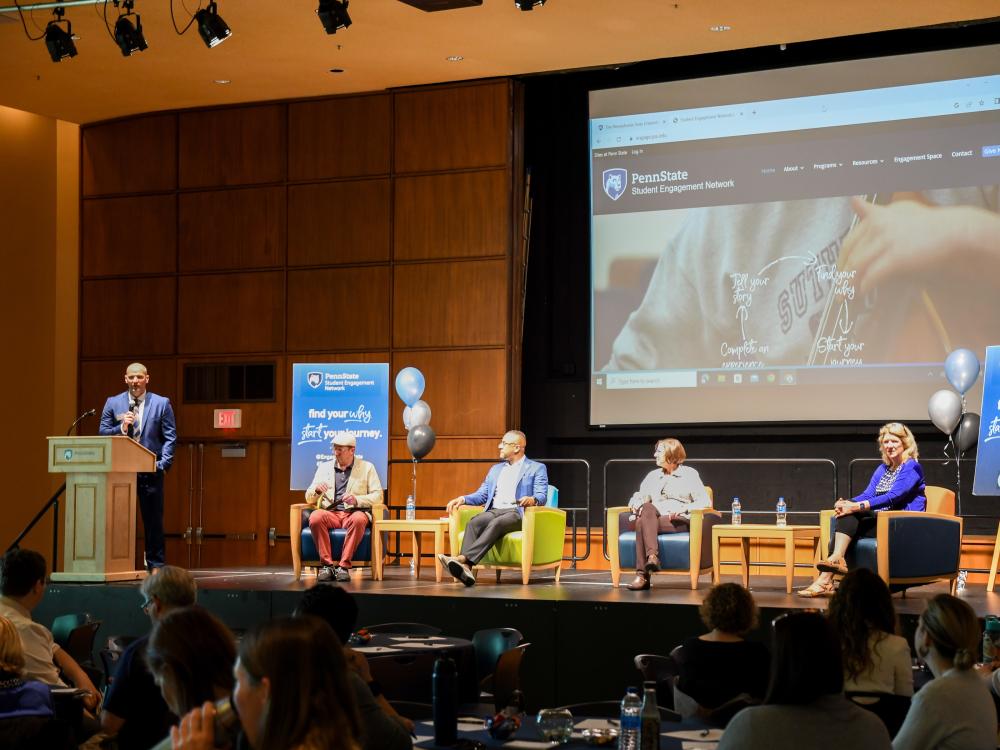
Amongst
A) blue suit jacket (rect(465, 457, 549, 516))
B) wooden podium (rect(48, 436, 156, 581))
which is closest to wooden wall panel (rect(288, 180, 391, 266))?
blue suit jacket (rect(465, 457, 549, 516))

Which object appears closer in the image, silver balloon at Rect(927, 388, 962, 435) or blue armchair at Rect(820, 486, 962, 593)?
blue armchair at Rect(820, 486, 962, 593)

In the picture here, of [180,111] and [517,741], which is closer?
[517,741]

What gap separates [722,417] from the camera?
9930 mm

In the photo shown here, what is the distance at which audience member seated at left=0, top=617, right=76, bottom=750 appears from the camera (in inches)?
137

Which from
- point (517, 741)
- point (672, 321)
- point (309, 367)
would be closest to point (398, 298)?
point (309, 367)

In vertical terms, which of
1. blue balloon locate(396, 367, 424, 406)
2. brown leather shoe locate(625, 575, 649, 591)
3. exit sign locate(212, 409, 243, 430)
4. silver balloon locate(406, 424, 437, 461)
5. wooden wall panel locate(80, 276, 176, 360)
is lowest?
brown leather shoe locate(625, 575, 649, 591)

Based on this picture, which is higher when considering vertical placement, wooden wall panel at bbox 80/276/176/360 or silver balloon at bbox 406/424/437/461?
wooden wall panel at bbox 80/276/176/360

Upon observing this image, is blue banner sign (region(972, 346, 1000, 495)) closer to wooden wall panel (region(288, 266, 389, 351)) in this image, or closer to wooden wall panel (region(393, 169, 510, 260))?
wooden wall panel (region(393, 169, 510, 260))

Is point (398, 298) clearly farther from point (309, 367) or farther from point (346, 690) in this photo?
point (346, 690)

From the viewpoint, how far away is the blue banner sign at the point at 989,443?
771cm

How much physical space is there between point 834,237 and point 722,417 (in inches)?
63.4

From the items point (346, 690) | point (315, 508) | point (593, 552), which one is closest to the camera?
point (346, 690)

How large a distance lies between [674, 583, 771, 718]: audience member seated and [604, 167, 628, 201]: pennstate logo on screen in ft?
21.7

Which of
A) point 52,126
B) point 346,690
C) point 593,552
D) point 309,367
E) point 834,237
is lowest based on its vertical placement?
point 593,552
